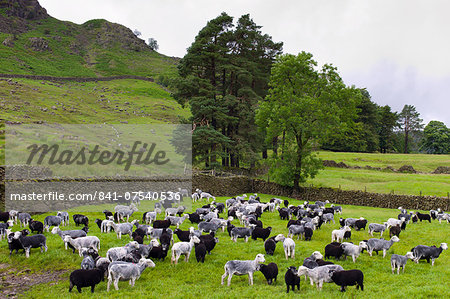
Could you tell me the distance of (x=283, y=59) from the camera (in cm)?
3838

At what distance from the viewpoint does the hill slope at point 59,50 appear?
117 meters

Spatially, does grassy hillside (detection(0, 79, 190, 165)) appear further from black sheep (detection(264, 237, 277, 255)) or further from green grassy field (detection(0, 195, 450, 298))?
black sheep (detection(264, 237, 277, 255))

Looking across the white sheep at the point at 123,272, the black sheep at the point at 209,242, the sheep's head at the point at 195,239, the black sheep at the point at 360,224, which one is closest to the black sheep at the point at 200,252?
the sheep's head at the point at 195,239

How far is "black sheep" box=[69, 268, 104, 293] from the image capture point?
33.4 feet

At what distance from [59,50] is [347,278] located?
16699cm

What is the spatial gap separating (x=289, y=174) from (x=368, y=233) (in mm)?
19554

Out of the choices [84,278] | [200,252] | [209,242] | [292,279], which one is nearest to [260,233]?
[209,242]

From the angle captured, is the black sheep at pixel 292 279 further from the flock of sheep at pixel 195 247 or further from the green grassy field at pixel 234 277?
the green grassy field at pixel 234 277

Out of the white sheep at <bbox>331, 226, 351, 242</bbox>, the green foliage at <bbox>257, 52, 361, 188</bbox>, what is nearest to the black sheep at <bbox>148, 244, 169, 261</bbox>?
the white sheep at <bbox>331, 226, 351, 242</bbox>

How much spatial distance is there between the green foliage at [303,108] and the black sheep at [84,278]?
95.6ft

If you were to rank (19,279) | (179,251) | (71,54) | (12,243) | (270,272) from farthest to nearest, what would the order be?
(71,54)
(12,243)
(179,251)
(19,279)
(270,272)

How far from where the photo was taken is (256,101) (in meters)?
46.2

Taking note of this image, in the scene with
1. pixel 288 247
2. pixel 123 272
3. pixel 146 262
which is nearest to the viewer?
pixel 123 272

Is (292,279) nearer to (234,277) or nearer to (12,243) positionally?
(234,277)
